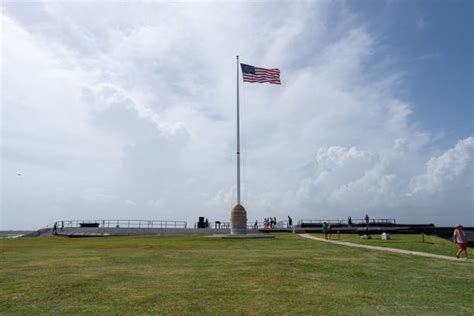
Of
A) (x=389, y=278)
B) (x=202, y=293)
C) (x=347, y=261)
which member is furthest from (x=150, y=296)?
(x=347, y=261)

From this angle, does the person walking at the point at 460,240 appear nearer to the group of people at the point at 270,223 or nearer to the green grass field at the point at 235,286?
the green grass field at the point at 235,286

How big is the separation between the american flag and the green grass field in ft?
63.8

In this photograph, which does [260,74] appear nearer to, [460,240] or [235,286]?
[460,240]

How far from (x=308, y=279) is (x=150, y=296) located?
15.1 ft

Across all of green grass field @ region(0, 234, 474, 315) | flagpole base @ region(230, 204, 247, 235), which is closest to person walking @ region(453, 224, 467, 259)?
green grass field @ region(0, 234, 474, 315)

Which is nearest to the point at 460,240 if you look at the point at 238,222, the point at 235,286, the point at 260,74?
the point at 235,286

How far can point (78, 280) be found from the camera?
441 inches

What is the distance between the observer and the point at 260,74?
33.1 meters

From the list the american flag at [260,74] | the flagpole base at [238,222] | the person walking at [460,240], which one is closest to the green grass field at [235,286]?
the person walking at [460,240]

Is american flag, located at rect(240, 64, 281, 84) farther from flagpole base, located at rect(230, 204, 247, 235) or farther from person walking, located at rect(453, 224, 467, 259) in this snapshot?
person walking, located at rect(453, 224, 467, 259)

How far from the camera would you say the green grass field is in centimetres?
841

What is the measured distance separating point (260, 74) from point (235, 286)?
24.9 meters

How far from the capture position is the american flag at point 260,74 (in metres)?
32.8

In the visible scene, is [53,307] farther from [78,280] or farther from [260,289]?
[260,289]
